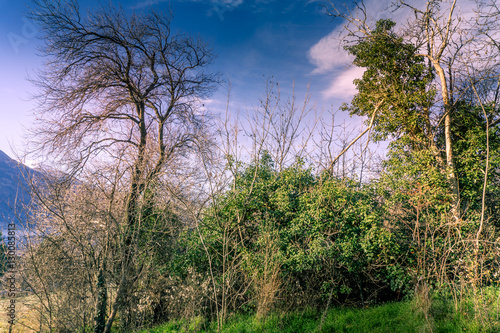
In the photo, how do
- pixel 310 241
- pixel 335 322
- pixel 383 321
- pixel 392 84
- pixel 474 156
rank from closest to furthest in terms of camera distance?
pixel 383 321, pixel 335 322, pixel 310 241, pixel 474 156, pixel 392 84

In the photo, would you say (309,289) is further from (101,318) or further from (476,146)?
(476,146)

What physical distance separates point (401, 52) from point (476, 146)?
179 inches

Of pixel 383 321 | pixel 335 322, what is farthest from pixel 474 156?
pixel 335 322

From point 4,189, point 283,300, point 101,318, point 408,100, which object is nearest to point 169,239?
point 101,318

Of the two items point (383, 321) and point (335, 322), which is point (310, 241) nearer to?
point (335, 322)

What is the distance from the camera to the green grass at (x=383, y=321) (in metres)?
4.24

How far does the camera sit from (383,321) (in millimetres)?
5184

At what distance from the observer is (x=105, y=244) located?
498cm

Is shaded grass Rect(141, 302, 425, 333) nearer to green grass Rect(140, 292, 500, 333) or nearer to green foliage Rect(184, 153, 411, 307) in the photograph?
green grass Rect(140, 292, 500, 333)

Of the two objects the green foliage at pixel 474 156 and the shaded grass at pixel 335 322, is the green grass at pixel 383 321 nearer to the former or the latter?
the shaded grass at pixel 335 322

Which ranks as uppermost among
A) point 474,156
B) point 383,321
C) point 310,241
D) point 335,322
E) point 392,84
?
point 392,84

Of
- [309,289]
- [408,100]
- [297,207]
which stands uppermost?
[408,100]

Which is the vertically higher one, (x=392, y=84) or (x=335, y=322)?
(x=392, y=84)

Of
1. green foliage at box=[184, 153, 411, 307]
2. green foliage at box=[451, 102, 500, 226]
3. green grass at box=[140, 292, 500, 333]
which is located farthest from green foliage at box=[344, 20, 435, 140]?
green grass at box=[140, 292, 500, 333]
